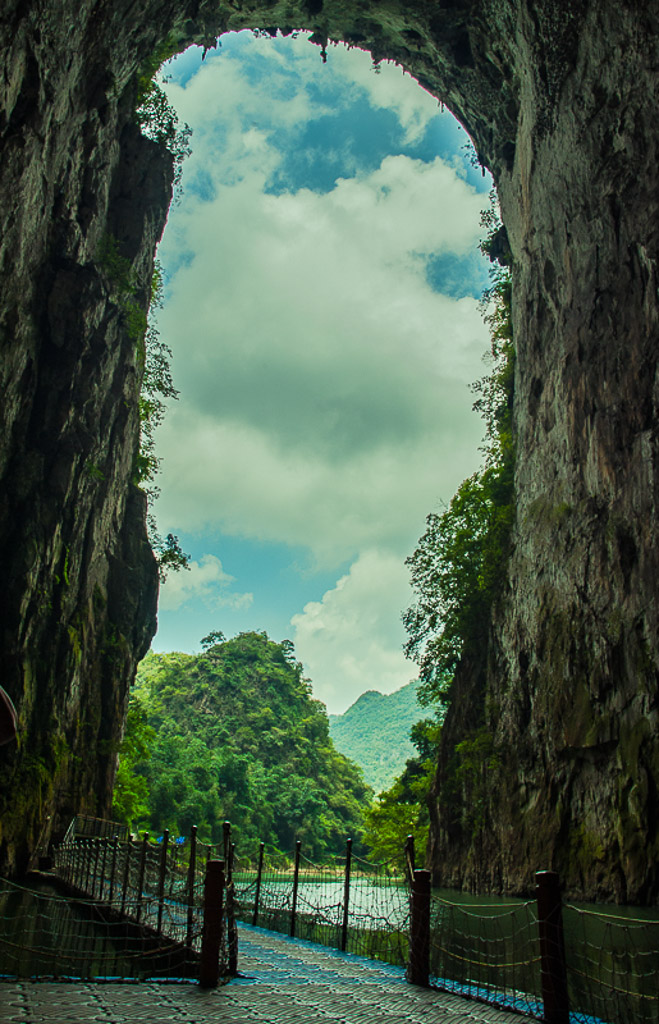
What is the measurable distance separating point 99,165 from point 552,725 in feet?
66.3

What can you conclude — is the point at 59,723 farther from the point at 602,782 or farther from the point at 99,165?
the point at 99,165

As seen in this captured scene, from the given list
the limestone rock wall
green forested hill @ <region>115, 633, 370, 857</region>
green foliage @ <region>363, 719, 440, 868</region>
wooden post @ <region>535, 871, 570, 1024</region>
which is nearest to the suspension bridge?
wooden post @ <region>535, 871, 570, 1024</region>

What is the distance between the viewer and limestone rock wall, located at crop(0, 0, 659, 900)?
38.9ft

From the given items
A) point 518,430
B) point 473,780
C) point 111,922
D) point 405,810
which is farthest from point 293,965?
point 405,810

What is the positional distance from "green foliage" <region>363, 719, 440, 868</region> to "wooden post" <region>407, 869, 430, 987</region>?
19920 millimetres

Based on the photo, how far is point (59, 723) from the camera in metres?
17.0

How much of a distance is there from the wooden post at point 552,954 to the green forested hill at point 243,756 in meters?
31.0

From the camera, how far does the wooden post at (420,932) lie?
7344 millimetres

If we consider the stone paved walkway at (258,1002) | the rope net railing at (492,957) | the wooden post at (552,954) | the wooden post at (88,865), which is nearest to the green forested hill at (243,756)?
the wooden post at (88,865)

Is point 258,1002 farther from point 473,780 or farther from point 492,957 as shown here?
point 473,780

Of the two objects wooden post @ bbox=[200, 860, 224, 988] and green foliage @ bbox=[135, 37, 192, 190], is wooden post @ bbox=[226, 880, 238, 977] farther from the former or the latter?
green foliage @ bbox=[135, 37, 192, 190]

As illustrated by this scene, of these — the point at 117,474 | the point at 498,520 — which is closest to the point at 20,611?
the point at 117,474

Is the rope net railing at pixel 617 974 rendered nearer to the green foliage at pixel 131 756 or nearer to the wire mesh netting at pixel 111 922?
the wire mesh netting at pixel 111 922

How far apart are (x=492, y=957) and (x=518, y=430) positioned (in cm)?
1364
